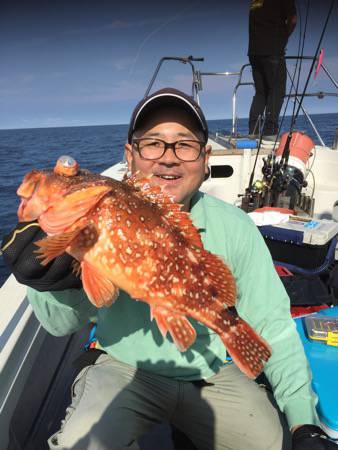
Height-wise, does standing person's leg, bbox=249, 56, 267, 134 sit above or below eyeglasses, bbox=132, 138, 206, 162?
above

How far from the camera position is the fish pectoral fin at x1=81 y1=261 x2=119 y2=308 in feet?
5.65

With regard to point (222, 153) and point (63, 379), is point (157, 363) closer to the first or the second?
point (63, 379)

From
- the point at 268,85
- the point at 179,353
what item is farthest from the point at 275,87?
the point at 179,353

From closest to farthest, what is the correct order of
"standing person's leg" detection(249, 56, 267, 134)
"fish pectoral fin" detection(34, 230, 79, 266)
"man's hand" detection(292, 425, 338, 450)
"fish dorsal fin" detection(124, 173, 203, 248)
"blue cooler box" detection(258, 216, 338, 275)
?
"fish pectoral fin" detection(34, 230, 79, 266) → "man's hand" detection(292, 425, 338, 450) → "fish dorsal fin" detection(124, 173, 203, 248) → "blue cooler box" detection(258, 216, 338, 275) → "standing person's leg" detection(249, 56, 267, 134)

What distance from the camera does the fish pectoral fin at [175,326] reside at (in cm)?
179

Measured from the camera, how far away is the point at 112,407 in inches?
83.7

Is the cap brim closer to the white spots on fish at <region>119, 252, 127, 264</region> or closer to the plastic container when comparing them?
the white spots on fish at <region>119, 252, 127, 264</region>

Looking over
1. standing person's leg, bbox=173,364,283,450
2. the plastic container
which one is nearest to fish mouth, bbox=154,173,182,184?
standing person's leg, bbox=173,364,283,450

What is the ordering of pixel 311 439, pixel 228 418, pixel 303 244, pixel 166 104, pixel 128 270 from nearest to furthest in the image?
pixel 128 270
pixel 311 439
pixel 228 418
pixel 166 104
pixel 303 244

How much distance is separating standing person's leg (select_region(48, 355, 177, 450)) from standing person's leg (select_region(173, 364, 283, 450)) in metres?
0.15

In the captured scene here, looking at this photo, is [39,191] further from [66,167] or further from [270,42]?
[270,42]

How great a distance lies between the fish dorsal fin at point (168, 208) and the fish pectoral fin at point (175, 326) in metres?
0.44

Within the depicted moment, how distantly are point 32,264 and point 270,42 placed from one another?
871 centimetres

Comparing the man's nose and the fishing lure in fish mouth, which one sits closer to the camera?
the fishing lure in fish mouth
